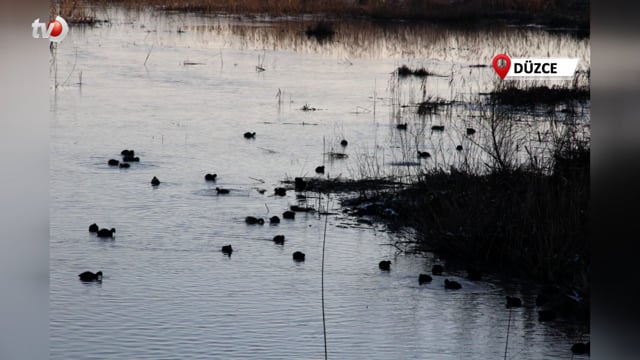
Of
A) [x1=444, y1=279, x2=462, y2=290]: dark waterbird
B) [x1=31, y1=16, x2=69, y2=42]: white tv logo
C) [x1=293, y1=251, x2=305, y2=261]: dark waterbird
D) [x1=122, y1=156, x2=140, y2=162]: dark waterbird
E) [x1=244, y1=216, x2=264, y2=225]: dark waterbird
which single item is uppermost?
[x1=31, y1=16, x2=69, y2=42]: white tv logo

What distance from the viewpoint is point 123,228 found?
4.83 m

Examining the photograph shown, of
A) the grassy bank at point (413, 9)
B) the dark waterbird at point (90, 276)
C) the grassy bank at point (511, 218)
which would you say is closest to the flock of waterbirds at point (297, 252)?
the dark waterbird at point (90, 276)

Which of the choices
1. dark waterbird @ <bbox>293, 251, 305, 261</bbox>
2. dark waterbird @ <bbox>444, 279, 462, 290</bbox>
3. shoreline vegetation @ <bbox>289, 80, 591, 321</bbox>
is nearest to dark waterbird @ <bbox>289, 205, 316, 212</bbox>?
shoreline vegetation @ <bbox>289, 80, 591, 321</bbox>

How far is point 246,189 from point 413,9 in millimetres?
1088

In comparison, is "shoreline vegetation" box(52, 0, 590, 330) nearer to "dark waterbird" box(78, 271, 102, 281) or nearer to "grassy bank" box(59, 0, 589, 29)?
"grassy bank" box(59, 0, 589, 29)

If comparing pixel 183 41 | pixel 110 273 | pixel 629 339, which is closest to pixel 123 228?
pixel 110 273

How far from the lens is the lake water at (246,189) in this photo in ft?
13.7

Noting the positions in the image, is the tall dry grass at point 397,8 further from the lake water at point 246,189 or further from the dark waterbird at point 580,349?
the dark waterbird at point 580,349

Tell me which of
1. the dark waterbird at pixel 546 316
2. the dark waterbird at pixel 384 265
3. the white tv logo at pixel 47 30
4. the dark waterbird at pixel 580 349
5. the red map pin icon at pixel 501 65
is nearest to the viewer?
the white tv logo at pixel 47 30

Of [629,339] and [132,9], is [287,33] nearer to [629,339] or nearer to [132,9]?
[132,9]

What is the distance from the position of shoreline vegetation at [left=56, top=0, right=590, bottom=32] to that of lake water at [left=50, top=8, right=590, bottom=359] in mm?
60

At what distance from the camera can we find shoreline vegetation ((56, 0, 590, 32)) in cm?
531

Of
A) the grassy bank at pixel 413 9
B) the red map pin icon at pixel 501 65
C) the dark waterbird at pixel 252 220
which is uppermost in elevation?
the grassy bank at pixel 413 9

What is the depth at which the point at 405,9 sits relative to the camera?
5301 millimetres
